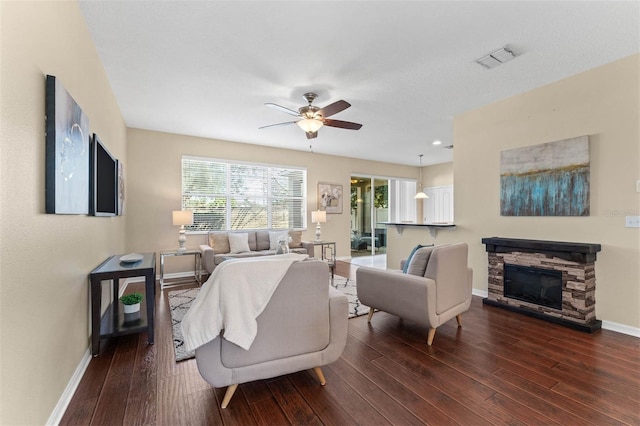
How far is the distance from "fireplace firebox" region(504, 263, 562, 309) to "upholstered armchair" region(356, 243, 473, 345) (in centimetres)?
97

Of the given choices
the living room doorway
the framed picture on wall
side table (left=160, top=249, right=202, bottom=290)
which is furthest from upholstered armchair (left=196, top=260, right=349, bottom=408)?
the living room doorway

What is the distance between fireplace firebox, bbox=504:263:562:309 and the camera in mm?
3131

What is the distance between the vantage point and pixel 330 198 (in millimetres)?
7125

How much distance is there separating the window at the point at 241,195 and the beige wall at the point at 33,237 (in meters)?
3.52

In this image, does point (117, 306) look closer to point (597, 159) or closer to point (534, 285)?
point (534, 285)

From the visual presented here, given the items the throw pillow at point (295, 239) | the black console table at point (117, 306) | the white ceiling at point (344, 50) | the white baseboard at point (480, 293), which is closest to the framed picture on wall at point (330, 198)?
the throw pillow at point (295, 239)

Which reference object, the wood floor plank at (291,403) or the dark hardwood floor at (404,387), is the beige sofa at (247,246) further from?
the wood floor plank at (291,403)

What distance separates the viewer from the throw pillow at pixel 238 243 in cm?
511

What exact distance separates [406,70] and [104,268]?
3.51 metres

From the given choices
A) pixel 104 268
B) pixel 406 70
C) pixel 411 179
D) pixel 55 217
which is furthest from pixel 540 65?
pixel 411 179

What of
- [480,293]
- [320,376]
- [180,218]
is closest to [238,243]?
[180,218]

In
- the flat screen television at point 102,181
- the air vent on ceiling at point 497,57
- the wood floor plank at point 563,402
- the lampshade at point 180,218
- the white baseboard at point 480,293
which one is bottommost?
the wood floor plank at point 563,402

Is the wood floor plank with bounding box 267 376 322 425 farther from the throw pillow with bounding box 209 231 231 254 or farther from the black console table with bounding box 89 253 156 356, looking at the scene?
the throw pillow with bounding box 209 231 231 254

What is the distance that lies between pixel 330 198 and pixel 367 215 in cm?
156
